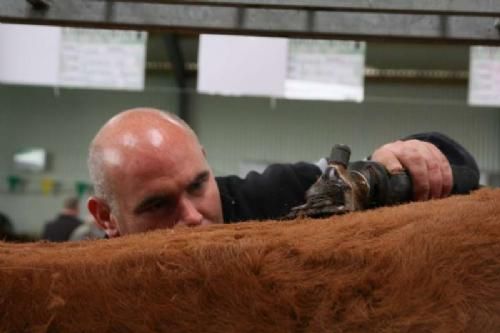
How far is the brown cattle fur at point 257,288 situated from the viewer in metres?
0.39

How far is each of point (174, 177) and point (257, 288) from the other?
1.69 feet

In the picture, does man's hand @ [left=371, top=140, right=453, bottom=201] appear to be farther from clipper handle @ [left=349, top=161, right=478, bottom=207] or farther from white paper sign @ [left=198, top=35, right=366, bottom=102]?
white paper sign @ [left=198, top=35, right=366, bottom=102]

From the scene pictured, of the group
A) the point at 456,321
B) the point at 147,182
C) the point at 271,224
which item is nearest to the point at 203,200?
the point at 147,182

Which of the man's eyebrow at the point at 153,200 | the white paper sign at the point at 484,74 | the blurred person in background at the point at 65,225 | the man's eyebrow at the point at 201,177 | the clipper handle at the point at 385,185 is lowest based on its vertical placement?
the blurred person in background at the point at 65,225

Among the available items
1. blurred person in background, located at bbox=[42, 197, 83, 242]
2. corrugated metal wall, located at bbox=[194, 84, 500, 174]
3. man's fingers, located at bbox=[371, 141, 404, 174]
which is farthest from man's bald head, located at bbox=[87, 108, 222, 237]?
corrugated metal wall, located at bbox=[194, 84, 500, 174]

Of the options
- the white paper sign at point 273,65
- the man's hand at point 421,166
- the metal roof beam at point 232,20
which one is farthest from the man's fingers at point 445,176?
the white paper sign at point 273,65

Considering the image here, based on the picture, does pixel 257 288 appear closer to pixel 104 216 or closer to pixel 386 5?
pixel 386 5

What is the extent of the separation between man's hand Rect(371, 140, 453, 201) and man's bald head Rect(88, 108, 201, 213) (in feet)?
1.01

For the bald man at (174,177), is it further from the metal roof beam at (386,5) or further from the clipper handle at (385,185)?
the metal roof beam at (386,5)

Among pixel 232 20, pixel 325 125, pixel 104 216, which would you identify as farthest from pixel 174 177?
pixel 325 125

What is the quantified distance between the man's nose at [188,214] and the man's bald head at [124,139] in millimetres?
88

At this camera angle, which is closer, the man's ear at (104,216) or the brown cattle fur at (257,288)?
the brown cattle fur at (257,288)

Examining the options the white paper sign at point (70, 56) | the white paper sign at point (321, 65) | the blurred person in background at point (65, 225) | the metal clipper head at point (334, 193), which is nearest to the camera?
the metal clipper head at point (334, 193)

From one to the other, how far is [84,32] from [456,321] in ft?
4.54
